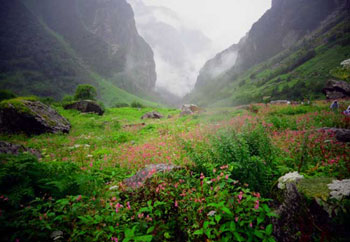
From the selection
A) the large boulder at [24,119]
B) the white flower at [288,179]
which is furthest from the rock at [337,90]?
the large boulder at [24,119]

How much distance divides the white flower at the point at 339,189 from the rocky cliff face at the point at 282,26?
201 m

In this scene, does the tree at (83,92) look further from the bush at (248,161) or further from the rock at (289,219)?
the rock at (289,219)

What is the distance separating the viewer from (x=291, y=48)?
462ft

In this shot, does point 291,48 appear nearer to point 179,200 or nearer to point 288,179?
point 288,179

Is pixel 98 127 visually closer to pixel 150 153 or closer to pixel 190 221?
pixel 150 153

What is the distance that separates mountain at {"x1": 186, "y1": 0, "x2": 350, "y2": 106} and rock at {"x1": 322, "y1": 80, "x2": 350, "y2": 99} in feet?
73.8

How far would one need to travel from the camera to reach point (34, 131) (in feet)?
36.4

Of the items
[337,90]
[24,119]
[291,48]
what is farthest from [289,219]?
[291,48]

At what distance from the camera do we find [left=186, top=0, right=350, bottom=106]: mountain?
3041 inches

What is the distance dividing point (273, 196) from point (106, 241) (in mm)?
3289

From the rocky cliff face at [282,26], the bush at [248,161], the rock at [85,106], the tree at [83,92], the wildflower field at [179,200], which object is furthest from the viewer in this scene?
the rocky cliff face at [282,26]

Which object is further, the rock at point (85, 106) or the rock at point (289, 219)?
the rock at point (85, 106)

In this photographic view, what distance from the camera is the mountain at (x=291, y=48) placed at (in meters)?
77.2

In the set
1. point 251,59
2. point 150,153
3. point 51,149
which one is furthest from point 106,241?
point 251,59
